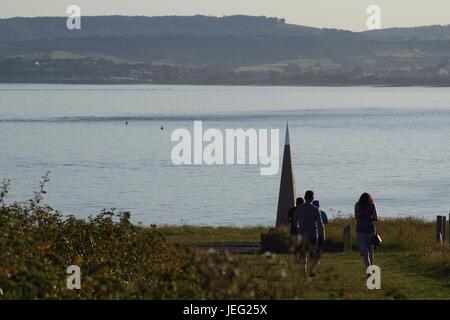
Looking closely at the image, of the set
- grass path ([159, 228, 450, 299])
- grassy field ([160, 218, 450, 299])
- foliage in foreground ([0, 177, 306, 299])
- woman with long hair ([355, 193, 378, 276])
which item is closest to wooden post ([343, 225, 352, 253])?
grassy field ([160, 218, 450, 299])

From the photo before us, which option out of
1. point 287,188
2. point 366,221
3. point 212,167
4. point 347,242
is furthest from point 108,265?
point 212,167

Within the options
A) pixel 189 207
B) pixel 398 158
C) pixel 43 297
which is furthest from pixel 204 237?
pixel 398 158

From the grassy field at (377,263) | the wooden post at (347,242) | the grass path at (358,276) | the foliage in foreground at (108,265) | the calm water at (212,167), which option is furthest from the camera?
the calm water at (212,167)

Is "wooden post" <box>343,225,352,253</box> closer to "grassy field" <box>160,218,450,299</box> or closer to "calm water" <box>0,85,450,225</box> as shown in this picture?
"grassy field" <box>160,218,450,299</box>

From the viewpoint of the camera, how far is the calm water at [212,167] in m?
60.6

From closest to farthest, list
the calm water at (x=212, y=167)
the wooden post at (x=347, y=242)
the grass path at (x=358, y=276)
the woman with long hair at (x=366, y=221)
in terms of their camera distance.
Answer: the grass path at (x=358, y=276) < the woman with long hair at (x=366, y=221) < the wooden post at (x=347, y=242) < the calm water at (x=212, y=167)

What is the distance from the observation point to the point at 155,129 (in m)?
128

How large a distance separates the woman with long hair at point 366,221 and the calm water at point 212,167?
32.3 metres

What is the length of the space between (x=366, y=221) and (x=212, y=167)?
71.0 meters

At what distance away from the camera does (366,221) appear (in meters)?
19.1

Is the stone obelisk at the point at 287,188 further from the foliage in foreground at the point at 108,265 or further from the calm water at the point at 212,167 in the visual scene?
the calm water at the point at 212,167

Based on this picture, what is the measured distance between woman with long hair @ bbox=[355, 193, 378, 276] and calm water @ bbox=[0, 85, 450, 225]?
106ft

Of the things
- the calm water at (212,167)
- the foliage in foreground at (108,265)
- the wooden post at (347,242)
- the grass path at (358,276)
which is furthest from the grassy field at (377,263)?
the calm water at (212,167)

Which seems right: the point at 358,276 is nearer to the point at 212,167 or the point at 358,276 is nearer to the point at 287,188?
the point at 287,188
